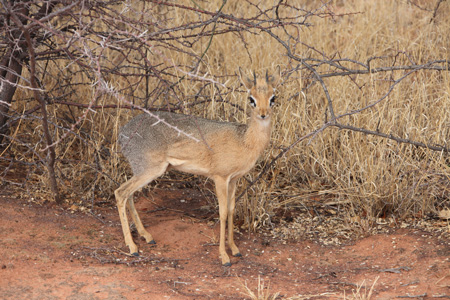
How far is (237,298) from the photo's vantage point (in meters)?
4.11

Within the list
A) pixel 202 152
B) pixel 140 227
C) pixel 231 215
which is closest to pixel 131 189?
pixel 140 227

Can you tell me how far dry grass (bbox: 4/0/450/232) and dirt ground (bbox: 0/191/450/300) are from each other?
34cm

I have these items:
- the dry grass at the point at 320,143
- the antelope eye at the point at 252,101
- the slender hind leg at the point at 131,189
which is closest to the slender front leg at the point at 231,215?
the dry grass at the point at 320,143

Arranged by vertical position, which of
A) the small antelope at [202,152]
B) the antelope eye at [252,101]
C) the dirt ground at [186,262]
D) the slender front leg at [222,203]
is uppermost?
the antelope eye at [252,101]

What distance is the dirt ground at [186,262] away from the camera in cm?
411

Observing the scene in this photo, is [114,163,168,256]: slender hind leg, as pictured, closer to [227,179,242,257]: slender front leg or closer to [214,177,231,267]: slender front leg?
[214,177,231,267]: slender front leg

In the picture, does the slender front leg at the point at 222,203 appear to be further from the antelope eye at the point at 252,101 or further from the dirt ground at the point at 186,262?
the antelope eye at the point at 252,101

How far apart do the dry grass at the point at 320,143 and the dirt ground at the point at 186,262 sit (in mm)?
344

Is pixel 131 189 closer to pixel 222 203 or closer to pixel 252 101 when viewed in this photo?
pixel 222 203

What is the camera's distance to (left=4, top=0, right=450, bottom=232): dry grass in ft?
17.7

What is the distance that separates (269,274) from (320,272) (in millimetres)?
412

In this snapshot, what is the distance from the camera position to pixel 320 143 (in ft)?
19.6

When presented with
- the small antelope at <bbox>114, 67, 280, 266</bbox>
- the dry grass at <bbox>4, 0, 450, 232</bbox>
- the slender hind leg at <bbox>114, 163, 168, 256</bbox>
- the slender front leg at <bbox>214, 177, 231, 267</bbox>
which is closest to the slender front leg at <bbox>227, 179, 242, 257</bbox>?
the small antelope at <bbox>114, 67, 280, 266</bbox>

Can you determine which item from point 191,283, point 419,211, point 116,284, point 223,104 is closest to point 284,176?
point 223,104
